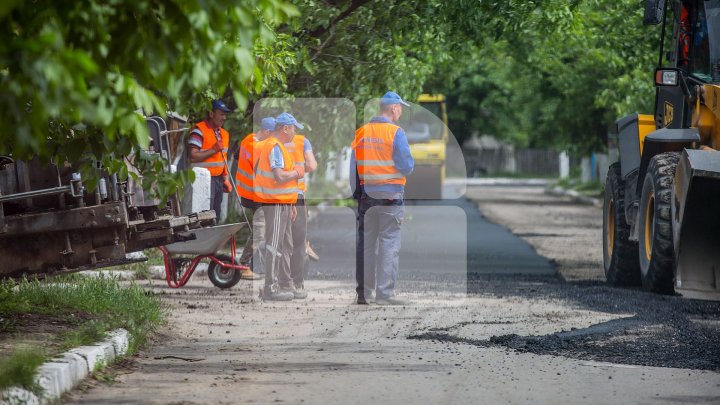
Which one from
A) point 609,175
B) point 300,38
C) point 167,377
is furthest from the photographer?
point 300,38

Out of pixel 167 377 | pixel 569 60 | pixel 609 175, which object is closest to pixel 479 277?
pixel 609 175

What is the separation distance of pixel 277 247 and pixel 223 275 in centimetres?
86

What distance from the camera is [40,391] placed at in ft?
22.6

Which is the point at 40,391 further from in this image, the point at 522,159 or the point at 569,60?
the point at 522,159

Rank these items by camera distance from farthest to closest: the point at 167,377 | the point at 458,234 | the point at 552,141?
the point at 552,141 → the point at 458,234 → the point at 167,377

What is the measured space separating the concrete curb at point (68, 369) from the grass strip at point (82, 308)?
10cm

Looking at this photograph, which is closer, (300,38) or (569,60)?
(300,38)

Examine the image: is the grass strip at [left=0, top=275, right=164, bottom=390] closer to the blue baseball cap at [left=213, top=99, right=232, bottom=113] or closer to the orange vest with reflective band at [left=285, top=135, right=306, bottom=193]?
the orange vest with reflective band at [left=285, top=135, right=306, bottom=193]

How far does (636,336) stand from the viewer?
960 centimetres

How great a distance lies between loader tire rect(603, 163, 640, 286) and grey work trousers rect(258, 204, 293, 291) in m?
3.36

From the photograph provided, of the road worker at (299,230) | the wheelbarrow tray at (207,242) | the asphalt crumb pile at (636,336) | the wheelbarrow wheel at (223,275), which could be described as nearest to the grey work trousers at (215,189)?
the wheelbarrow wheel at (223,275)

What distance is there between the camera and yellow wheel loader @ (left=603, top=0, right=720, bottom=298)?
1071 cm

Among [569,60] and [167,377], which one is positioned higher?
[569,60]

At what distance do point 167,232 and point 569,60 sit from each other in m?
24.4
